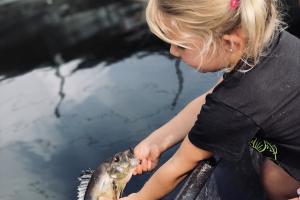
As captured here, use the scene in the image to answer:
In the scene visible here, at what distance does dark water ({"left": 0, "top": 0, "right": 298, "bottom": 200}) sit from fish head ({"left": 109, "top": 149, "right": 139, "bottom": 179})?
0.44 metres

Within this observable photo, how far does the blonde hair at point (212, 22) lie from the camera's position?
1619mm

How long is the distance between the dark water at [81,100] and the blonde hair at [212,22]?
0.81 m

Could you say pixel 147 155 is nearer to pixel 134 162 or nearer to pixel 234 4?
pixel 134 162

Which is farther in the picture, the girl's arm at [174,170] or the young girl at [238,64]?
the girl's arm at [174,170]

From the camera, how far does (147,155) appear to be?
98.7 inches

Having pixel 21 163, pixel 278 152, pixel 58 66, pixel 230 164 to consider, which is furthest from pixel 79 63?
pixel 278 152

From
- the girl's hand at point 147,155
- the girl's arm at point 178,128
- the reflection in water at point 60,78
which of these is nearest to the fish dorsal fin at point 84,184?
the girl's hand at point 147,155

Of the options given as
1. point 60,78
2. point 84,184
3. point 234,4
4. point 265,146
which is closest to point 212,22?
point 234,4

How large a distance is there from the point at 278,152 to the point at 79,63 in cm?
369

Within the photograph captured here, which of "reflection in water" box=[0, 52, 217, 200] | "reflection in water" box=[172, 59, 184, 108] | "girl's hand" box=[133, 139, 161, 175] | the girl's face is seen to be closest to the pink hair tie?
the girl's face

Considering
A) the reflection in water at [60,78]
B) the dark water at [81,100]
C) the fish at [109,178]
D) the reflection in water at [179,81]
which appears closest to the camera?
the fish at [109,178]

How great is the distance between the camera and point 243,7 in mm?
1615

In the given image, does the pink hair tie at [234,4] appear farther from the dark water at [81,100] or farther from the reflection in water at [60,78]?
the reflection in water at [60,78]

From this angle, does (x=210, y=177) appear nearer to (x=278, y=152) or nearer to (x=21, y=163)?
(x=278, y=152)
